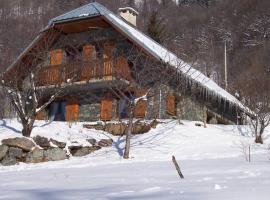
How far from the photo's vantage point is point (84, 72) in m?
20.9

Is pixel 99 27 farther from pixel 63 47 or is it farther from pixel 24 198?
pixel 24 198

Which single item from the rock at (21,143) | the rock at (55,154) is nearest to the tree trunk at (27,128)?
the rock at (21,143)

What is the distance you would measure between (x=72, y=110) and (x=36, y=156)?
21.0 feet

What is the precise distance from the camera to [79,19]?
68.8ft

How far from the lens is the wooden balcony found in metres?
20.1

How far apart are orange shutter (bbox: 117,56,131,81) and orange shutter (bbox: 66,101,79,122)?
3.07 m

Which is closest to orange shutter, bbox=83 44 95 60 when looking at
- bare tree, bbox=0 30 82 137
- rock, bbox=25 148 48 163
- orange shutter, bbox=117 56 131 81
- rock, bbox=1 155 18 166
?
bare tree, bbox=0 30 82 137

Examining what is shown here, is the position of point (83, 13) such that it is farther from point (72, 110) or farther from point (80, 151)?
point (80, 151)

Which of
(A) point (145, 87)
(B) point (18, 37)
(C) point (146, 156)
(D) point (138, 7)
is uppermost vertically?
(D) point (138, 7)

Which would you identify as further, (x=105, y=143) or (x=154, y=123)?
(x=154, y=123)

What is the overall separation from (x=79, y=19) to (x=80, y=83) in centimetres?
271

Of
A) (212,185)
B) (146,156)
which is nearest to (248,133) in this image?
(146,156)

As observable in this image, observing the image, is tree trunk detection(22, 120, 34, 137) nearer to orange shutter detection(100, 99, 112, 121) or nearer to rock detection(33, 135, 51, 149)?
rock detection(33, 135, 51, 149)

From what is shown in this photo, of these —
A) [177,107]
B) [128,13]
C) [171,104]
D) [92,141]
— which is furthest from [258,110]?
[128,13]
